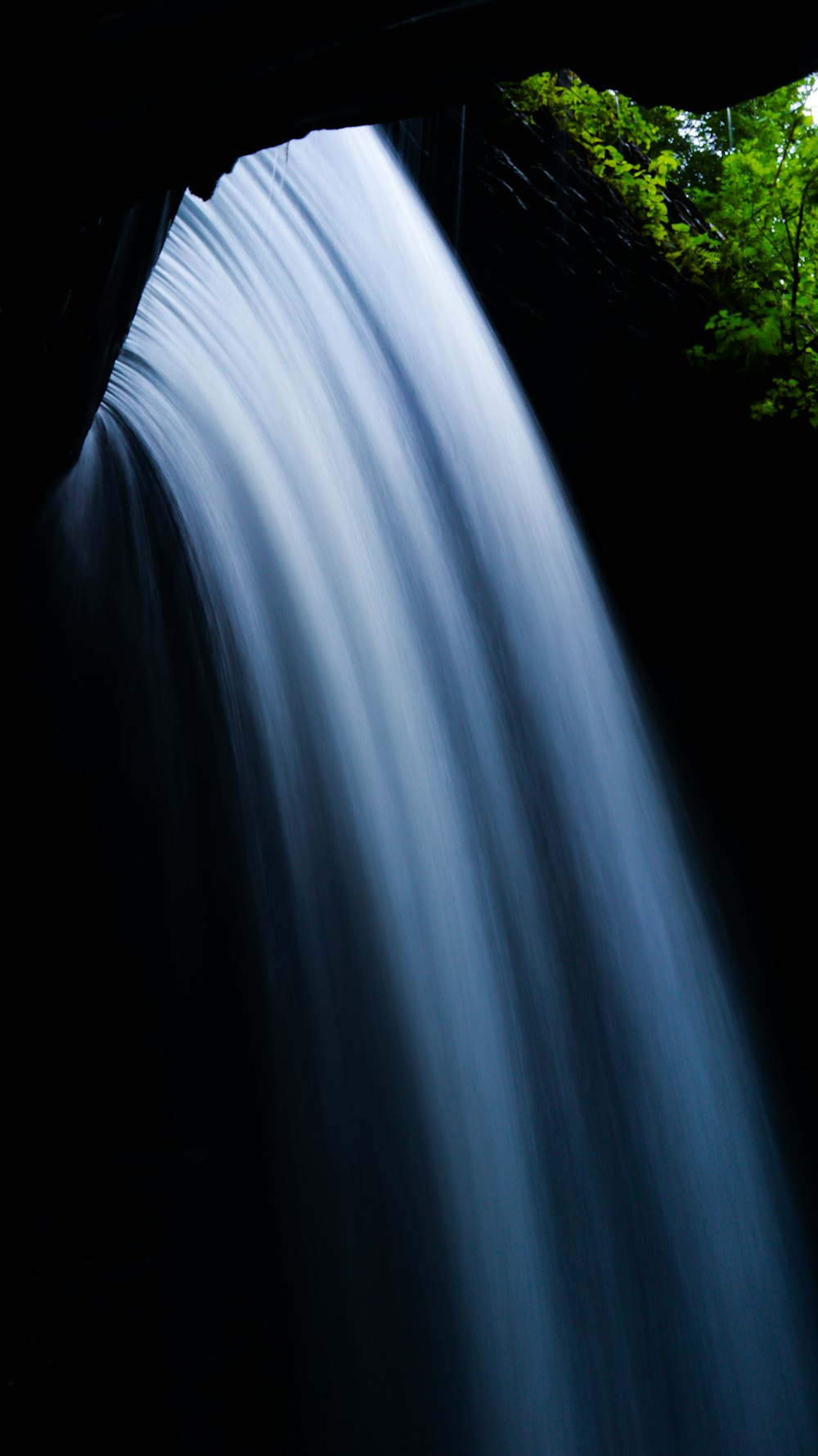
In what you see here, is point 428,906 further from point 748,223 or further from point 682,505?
point 748,223

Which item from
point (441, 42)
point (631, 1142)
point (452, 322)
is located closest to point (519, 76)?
point (441, 42)

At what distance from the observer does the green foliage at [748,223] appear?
307 inches

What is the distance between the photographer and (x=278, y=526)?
4.94 meters

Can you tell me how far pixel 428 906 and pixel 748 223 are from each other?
6847 mm

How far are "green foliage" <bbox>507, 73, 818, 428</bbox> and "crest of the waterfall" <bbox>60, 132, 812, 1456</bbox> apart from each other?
2.42 meters

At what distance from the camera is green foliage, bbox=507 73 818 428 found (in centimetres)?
780

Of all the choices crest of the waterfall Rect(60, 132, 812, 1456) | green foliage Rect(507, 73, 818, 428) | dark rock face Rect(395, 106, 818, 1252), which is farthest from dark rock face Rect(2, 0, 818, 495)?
green foliage Rect(507, 73, 818, 428)

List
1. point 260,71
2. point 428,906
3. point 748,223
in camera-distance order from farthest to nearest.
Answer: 1. point 748,223
2. point 428,906
3. point 260,71

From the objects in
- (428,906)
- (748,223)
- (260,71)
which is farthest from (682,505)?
(260,71)

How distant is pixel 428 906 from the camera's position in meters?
4.62

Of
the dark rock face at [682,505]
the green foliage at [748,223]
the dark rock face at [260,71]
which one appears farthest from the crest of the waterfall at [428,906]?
the dark rock face at [260,71]

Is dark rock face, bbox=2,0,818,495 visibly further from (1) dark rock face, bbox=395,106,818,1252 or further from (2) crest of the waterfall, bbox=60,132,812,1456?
(1) dark rock face, bbox=395,106,818,1252

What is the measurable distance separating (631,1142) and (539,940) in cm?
114

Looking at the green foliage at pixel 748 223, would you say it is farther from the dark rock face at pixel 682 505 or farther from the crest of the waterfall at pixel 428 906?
the crest of the waterfall at pixel 428 906
